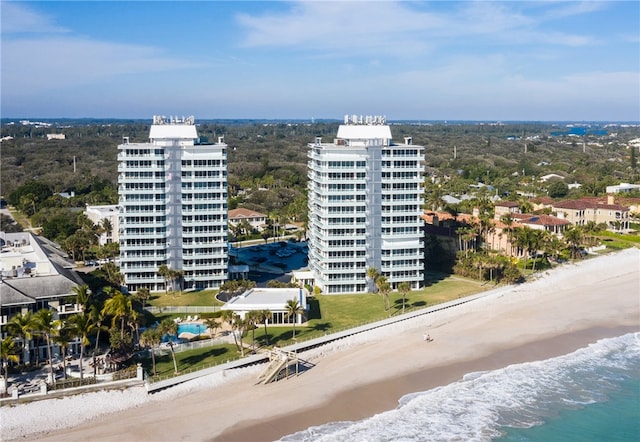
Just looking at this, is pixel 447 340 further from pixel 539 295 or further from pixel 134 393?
pixel 134 393

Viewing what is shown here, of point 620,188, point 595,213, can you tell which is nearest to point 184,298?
point 595,213

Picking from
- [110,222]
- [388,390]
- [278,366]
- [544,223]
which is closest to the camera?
[388,390]

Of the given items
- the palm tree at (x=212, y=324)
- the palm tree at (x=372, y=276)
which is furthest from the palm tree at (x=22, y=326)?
the palm tree at (x=372, y=276)

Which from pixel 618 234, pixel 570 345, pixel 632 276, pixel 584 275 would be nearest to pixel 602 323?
pixel 570 345

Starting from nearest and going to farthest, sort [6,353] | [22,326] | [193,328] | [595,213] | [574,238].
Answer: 1. [6,353]
2. [22,326]
3. [193,328]
4. [574,238]
5. [595,213]

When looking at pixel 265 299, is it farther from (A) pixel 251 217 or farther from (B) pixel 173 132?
(A) pixel 251 217

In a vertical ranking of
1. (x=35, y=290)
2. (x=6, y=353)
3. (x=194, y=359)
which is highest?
(x=35, y=290)

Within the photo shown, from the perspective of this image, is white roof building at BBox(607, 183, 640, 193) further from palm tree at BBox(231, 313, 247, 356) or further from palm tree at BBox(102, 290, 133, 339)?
palm tree at BBox(102, 290, 133, 339)
